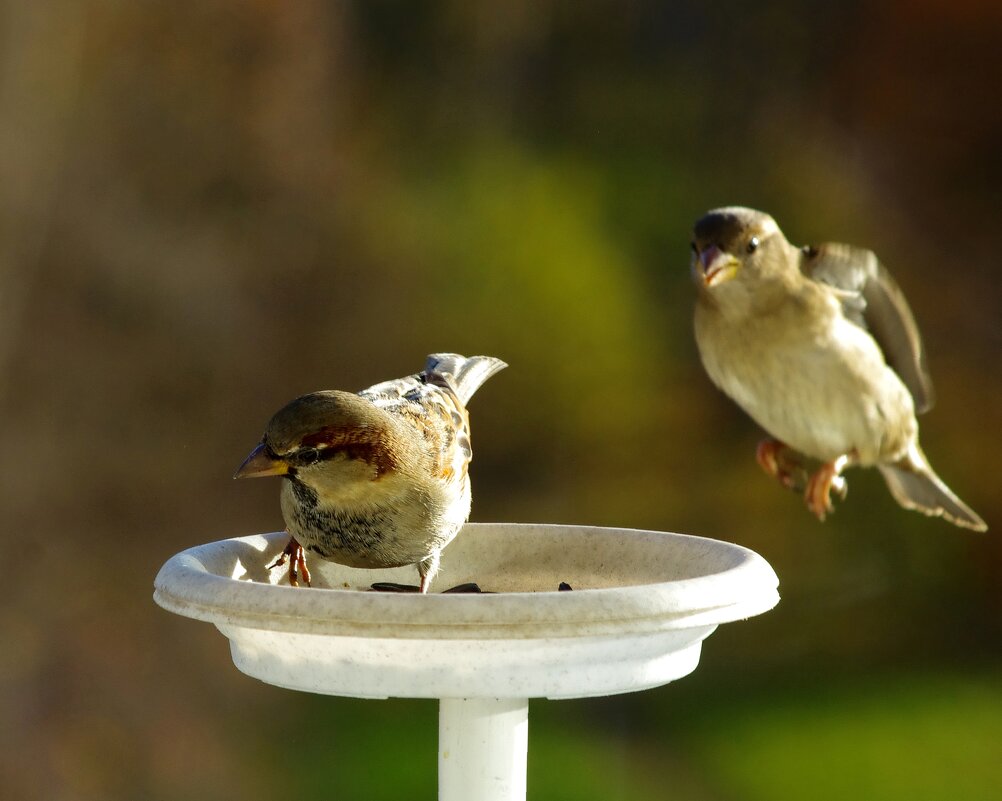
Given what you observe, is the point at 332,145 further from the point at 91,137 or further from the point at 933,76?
the point at 933,76

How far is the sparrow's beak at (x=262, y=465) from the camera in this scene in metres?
1.26

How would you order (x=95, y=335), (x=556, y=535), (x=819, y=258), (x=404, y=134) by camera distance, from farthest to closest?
(x=404, y=134) < (x=95, y=335) < (x=819, y=258) < (x=556, y=535)

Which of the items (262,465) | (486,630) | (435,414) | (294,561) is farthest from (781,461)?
(486,630)

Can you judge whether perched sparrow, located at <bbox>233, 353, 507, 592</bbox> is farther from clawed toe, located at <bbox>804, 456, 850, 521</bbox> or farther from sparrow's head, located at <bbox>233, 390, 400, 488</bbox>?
clawed toe, located at <bbox>804, 456, 850, 521</bbox>

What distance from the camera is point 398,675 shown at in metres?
1.09

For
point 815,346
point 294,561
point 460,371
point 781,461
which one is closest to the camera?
point 294,561

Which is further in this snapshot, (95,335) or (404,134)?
(404,134)

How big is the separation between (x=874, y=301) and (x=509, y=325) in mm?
1449

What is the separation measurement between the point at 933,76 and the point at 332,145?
158 centimetres

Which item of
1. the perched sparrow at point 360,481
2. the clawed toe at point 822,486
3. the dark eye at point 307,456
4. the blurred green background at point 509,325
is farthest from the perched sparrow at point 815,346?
the blurred green background at point 509,325

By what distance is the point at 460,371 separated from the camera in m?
1.73

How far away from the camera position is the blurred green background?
3303 millimetres

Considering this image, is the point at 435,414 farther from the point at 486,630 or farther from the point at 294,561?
the point at 486,630

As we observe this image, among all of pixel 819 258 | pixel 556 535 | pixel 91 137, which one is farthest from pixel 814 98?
pixel 556 535
